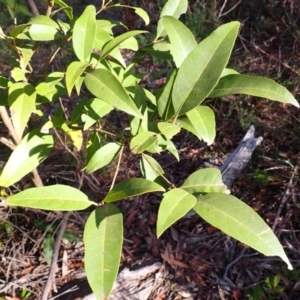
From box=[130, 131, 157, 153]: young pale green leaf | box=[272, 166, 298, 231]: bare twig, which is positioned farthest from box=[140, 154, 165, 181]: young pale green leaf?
box=[272, 166, 298, 231]: bare twig

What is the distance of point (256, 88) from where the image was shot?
2.79ft

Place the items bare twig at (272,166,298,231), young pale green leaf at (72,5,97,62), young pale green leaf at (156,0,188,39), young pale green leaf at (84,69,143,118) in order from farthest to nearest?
bare twig at (272,166,298,231)
young pale green leaf at (156,0,188,39)
young pale green leaf at (72,5,97,62)
young pale green leaf at (84,69,143,118)

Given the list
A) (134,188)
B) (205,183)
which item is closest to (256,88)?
(205,183)

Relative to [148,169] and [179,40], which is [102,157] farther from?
[179,40]

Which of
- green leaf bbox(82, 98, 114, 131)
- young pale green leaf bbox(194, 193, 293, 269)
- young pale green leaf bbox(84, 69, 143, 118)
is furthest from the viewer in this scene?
green leaf bbox(82, 98, 114, 131)

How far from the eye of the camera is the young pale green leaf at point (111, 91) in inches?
31.9

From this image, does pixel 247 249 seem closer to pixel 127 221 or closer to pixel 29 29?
pixel 127 221

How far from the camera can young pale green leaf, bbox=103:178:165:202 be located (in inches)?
29.8

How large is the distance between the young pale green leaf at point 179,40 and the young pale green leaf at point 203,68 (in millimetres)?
116

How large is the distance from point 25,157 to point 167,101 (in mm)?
384

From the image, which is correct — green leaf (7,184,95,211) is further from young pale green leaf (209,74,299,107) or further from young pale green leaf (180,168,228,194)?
young pale green leaf (209,74,299,107)

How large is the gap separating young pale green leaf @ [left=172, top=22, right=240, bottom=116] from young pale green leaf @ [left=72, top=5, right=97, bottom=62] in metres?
0.22

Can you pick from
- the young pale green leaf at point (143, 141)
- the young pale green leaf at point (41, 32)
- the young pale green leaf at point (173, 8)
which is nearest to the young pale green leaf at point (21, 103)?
the young pale green leaf at point (41, 32)

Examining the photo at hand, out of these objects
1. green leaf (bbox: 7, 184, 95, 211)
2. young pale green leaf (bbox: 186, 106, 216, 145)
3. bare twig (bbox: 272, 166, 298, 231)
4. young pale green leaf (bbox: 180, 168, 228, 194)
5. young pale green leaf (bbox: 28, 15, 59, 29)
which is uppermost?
young pale green leaf (bbox: 28, 15, 59, 29)
